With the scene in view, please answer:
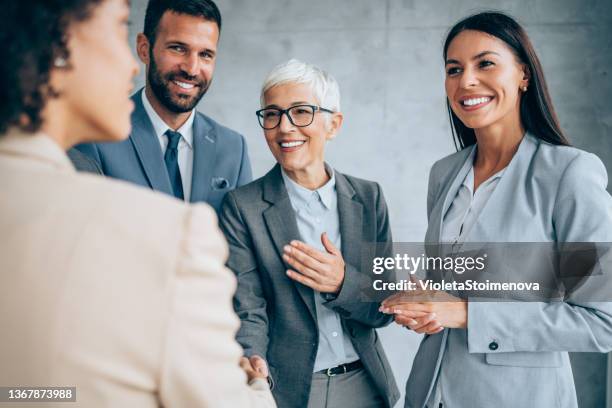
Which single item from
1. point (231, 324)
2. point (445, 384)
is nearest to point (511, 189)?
point (445, 384)

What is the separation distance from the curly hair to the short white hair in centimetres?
124

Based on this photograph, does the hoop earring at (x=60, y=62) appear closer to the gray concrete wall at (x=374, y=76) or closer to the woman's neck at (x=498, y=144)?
the woman's neck at (x=498, y=144)

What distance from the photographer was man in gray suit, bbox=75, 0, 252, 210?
2178 mm

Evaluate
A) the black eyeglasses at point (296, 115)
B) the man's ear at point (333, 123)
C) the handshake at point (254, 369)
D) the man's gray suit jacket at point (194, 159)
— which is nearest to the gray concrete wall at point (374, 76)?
the man's gray suit jacket at point (194, 159)

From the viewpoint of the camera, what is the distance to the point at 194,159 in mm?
2236

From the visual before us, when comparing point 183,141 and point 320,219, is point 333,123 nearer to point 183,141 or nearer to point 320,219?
point 320,219

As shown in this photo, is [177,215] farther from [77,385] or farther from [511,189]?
[511,189]

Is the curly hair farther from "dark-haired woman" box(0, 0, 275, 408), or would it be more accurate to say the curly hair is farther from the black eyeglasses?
the black eyeglasses

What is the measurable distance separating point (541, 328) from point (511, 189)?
0.42 metres

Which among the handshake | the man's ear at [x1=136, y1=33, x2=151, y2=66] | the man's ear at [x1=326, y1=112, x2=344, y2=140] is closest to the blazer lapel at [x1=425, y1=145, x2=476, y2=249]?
the man's ear at [x1=326, y1=112, x2=344, y2=140]

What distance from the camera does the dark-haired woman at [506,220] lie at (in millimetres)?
1668

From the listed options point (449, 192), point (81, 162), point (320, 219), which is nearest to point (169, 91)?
point (81, 162)

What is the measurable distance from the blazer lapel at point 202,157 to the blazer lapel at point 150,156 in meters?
0.10

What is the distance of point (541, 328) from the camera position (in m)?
1.68
